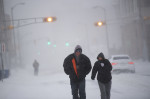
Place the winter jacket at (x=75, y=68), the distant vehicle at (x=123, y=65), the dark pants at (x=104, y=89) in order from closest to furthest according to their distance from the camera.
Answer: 1. the winter jacket at (x=75, y=68)
2. the dark pants at (x=104, y=89)
3. the distant vehicle at (x=123, y=65)

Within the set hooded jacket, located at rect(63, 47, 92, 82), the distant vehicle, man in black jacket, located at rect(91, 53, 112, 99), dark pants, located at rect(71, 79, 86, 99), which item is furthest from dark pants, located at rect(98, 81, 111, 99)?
the distant vehicle

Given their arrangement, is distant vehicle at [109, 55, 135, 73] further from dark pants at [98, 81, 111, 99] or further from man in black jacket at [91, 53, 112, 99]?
man in black jacket at [91, 53, 112, 99]

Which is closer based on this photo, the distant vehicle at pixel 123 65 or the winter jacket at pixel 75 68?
the winter jacket at pixel 75 68

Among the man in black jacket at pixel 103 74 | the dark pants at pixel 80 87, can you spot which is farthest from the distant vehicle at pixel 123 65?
the dark pants at pixel 80 87

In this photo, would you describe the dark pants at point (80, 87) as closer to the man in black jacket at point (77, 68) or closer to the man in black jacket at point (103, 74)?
the man in black jacket at point (77, 68)

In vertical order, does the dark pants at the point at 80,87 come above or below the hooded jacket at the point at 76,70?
below

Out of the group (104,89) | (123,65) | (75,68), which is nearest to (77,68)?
(75,68)

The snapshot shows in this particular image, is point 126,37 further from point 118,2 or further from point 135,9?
point 118,2

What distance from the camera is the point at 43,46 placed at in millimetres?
145125

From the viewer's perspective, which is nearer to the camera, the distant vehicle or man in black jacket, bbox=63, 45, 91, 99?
man in black jacket, bbox=63, 45, 91, 99

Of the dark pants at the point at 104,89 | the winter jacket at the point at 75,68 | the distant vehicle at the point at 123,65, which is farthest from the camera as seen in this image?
the distant vehicle at the point at 123,65

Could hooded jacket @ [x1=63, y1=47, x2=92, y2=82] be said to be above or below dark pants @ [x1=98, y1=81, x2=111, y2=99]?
above

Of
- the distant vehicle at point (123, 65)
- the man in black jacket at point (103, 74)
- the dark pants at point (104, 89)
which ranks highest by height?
the man in black jacket at point (103, 74)

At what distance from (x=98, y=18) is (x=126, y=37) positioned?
266 ft
